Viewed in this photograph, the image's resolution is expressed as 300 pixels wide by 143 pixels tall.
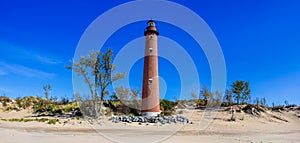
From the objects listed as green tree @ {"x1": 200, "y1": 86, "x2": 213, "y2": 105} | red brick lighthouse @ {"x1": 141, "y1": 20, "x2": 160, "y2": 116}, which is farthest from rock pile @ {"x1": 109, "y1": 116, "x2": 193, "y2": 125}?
Result: green tree @ {"x1": 200, "y1": 86, "x2": 213, "y2": 105}

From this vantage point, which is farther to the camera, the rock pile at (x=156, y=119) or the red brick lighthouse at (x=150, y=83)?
the red brick lighthouse at (x=150, y=83)

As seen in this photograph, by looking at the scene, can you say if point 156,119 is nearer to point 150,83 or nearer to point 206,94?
point 150,83

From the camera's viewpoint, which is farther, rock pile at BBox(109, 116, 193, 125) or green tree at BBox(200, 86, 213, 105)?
green tree at BBox(200, 86, 213, 105)

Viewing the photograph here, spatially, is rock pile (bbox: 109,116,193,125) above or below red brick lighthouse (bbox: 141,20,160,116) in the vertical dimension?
below

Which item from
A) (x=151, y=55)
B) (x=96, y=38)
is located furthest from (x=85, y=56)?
(x=96, y=38)

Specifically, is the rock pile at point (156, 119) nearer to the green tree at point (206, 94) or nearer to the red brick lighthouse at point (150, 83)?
the red brick lighthouse at point (150, 83)

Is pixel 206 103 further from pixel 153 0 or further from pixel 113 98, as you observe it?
pixel 153 0

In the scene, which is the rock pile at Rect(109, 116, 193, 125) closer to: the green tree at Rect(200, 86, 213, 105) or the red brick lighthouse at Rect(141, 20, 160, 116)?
the red brick lighthouse at Rect(141, 20, 160, 116)

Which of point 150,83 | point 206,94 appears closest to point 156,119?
point 150,83

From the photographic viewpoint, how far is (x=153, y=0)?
45.0ft

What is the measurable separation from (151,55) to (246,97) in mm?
20738

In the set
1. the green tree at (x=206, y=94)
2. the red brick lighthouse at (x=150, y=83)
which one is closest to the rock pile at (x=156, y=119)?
the red brick lighthouse at (x=150, y=83)

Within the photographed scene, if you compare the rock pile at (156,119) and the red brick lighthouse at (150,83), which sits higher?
the red brick lighthouse at (150,83)

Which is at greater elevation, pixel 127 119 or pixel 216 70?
pixel 216 70
